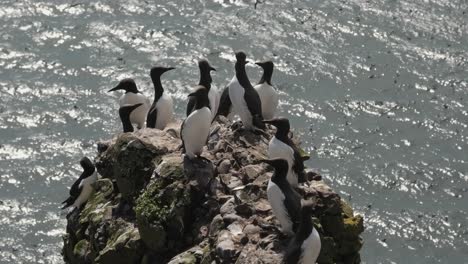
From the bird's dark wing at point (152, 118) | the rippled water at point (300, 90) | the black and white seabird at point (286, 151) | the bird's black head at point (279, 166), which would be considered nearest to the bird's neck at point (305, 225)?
the bird's black head at point (279, 166)

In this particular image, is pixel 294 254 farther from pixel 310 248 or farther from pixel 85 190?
pixel 85 190

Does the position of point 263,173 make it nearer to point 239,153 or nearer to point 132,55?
point 239,153

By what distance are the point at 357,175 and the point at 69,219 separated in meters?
13.6

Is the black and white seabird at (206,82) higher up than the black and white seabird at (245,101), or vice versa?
the black and white seabird at (245,101)

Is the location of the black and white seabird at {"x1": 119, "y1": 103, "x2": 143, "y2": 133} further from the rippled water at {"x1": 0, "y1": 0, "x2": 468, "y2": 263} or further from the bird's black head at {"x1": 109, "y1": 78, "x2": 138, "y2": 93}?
the rippled water at {"x1": 0, "y1": 0, "x2": 468, "y2": 263}

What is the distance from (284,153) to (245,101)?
2.71 metres

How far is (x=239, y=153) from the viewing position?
26.2 m

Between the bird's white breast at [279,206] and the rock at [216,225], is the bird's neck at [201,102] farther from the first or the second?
the bird's white breast at [279,206]

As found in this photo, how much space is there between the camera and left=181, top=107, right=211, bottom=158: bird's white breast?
25578mm

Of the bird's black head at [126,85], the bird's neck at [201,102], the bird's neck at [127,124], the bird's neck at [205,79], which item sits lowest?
the bird's neck at [127,124]

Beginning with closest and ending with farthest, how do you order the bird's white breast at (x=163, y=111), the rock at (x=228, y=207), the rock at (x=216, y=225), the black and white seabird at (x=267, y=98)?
1. the rock at (x=216, y=225)
2. the rock at (x=228, y=207)
3. the black and white seabird at (x=267, y=98)
4. the bird's white breast at (x=163, y=111)

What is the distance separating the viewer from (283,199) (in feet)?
73.0

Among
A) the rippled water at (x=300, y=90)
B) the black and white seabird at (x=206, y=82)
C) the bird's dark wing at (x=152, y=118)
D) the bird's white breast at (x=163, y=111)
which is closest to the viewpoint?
the black and white seabird at (x=206, y=82)

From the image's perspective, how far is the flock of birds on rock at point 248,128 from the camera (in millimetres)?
21453
